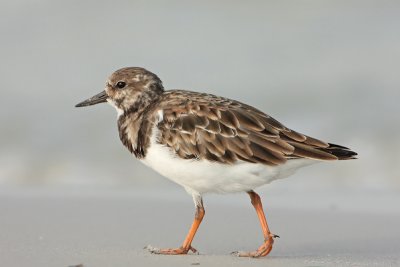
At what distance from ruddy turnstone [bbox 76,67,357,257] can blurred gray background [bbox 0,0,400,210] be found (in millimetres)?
2342

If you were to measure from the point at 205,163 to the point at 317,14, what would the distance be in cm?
765

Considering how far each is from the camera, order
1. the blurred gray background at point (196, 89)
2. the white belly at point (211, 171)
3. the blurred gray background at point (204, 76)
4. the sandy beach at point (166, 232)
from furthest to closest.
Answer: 1. the blurred gray background at point (204, 76)
2. the blurred gray background at point (196, 89)
3. the white belly at point (211, 171)
4. the sandy beach at point (166, 232)

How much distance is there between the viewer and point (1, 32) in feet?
37.6

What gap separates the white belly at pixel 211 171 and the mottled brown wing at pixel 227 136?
0.12ft

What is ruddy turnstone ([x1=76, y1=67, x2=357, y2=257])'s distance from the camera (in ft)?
15.5

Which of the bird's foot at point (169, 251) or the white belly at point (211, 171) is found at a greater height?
the white belly at point (211, 171)

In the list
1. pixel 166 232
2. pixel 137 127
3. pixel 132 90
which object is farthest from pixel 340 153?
pixel 166 232

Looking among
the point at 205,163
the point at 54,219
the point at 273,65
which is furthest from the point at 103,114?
the point at 205,163

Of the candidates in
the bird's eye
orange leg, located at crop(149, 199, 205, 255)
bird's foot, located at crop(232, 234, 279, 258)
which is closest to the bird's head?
the bird's eye

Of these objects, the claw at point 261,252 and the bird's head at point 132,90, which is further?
the bird's head at point 132,90

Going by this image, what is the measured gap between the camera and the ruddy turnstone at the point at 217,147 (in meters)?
4.71

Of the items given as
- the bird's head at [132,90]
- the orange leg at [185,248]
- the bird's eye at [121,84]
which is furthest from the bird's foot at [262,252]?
the bird's eye at [121,84]

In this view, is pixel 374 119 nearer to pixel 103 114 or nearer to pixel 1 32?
pixel 103 114

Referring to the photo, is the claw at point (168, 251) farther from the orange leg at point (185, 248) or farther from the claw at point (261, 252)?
the claw at point (261, 252)
